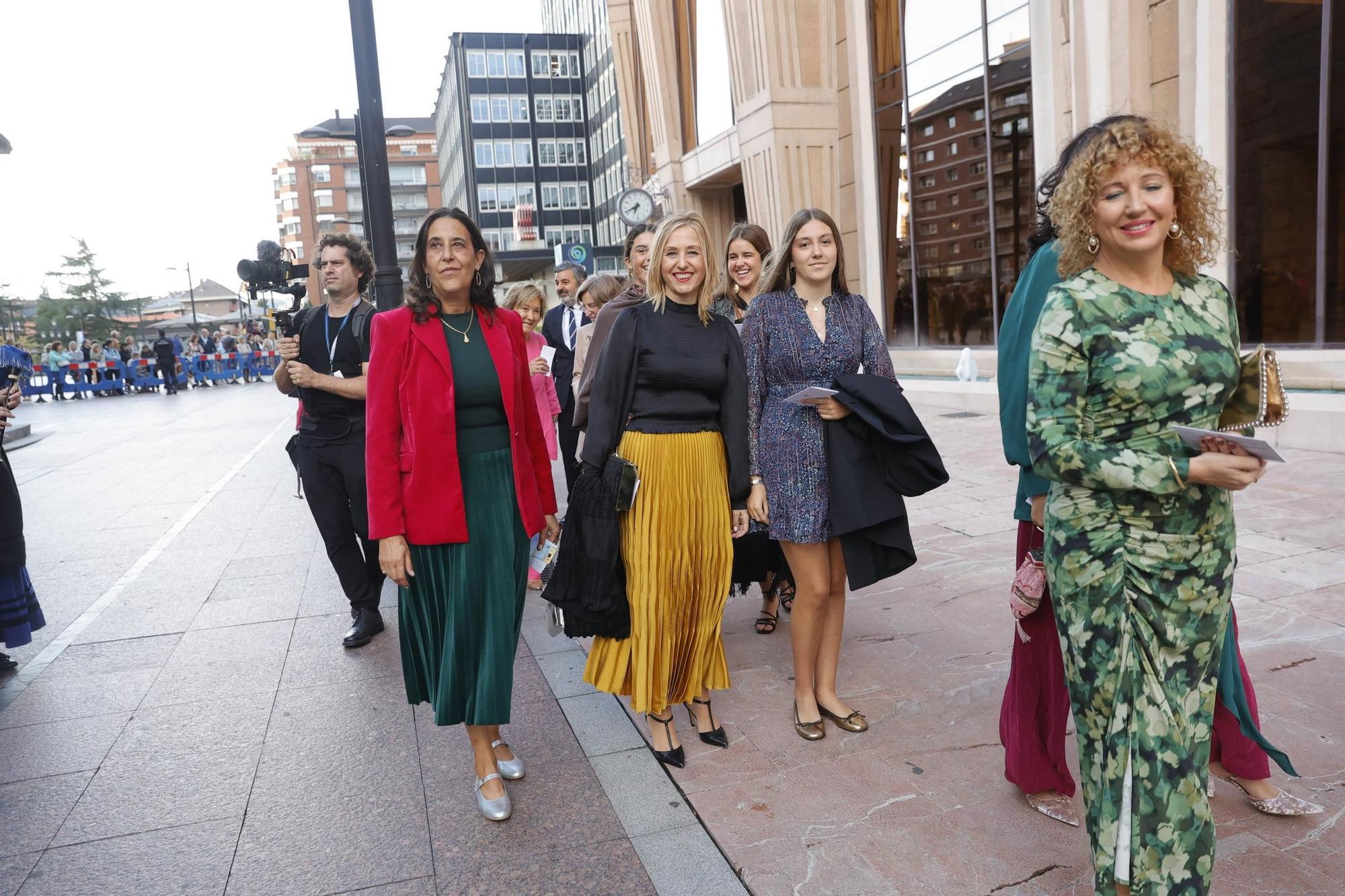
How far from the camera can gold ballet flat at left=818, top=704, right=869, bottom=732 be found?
3587 millimetres

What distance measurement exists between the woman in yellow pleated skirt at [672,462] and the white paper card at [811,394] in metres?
0.25

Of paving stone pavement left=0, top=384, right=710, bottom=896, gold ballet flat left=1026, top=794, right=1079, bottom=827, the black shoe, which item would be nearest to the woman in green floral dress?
gold ballet flat left=1026, top=794, right=1079, bottom=827

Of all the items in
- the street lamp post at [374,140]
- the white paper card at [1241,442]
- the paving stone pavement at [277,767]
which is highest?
the street lamp post at [374,140]

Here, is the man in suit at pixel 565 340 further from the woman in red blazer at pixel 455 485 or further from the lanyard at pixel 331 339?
the woman in red blazer at pixel 455 485

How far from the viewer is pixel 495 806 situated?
3.13 m

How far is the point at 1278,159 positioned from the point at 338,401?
30.6ft

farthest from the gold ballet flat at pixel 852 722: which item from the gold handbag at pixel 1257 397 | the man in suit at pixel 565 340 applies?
the man in suit at pixel 565 340

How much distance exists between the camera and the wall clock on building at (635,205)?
62.3 feet

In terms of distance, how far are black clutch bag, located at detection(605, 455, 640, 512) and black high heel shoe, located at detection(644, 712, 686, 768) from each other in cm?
81

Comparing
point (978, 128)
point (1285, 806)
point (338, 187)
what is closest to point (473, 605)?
point (1285, 806)

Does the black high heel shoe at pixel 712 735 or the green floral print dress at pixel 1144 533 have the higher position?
the green floral print dress at pixel 1144 533

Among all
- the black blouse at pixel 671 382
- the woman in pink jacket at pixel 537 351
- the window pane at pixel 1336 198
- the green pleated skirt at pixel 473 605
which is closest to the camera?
the green pleated skirt at pixel 473 605

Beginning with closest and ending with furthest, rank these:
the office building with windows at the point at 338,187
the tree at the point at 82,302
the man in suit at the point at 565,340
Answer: the man in suit at the point at 565,340, the tree at the point at 82,302, the office building with windows at the point at 338,187

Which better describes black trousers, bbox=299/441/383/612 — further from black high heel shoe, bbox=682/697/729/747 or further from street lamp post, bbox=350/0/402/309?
black high heel shoe, bbox=682/697/729/747
